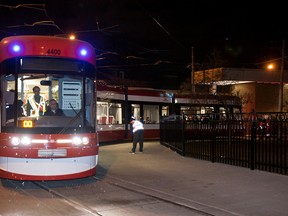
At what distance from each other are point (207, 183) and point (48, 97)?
4385 mm

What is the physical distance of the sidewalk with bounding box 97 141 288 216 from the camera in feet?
25.4

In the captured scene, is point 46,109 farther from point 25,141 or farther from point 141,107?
point 141,107

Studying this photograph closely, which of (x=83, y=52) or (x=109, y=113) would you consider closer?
(x=83, y=52)

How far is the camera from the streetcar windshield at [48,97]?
9.37 meters

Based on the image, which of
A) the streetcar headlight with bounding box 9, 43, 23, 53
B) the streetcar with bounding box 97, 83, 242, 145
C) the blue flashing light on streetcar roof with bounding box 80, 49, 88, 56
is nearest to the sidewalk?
the blue flashing light on streetcar roof with bounding box 80, 49, 88, 56

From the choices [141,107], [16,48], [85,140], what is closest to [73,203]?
[85,140]

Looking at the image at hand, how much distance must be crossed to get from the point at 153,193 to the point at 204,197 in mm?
1168

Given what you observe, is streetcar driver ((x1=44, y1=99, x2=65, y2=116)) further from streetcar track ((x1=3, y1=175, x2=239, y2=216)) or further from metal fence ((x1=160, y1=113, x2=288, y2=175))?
metal fence ((x1=160, y1=113, x2=288, y2=175))

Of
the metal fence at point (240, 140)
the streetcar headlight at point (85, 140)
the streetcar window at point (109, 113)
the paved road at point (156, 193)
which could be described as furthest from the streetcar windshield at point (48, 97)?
the streetcar window at point (109, 113)

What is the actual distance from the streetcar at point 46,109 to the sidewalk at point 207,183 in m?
1.80

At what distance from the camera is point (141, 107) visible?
26.6m

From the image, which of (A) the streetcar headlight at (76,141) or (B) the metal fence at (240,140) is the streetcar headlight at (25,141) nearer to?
(A) the streetcar headlight at (76,141)

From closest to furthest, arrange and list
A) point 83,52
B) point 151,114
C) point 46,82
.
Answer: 1. point 46,82
2. point 83,52
3. point 151,114

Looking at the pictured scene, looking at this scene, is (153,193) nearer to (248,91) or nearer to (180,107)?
(180,107)
